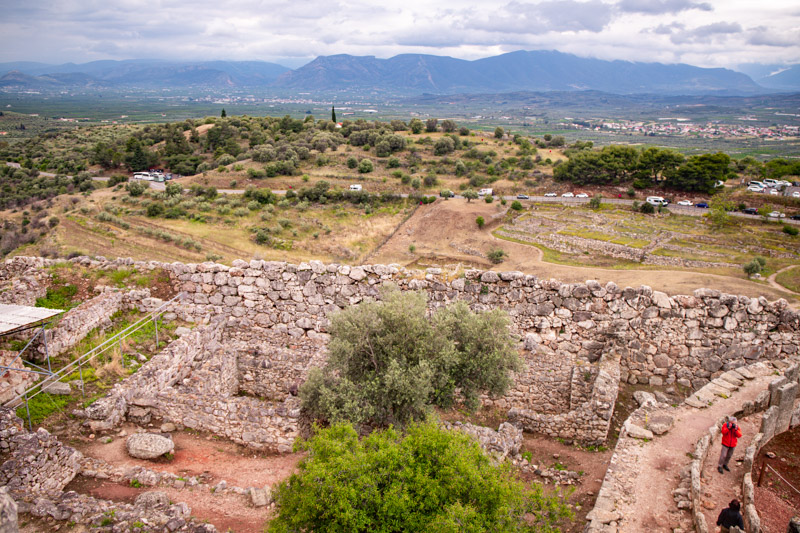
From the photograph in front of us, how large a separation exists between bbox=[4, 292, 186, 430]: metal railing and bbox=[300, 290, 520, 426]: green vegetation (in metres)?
5.63

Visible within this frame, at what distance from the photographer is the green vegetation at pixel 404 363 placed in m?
9.79

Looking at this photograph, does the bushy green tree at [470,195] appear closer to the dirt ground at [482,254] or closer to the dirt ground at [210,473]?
the dirt ground at [482,254]

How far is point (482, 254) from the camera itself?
4478 cm

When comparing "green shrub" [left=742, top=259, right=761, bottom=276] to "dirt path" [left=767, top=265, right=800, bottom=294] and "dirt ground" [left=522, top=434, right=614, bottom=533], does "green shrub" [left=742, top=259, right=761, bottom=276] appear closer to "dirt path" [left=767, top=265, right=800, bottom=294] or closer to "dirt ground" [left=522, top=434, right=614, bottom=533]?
"dirt path" [left=767, top=265, right=800, bottom=294]

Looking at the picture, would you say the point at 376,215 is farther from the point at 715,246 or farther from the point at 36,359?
the point at 36,359

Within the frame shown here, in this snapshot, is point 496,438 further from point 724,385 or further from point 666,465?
point 724,385

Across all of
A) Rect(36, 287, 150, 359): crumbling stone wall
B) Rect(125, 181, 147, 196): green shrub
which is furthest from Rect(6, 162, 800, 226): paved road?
Rect(36, 287, 150, 359): crumbling stone wall

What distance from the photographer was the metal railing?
10123 mm

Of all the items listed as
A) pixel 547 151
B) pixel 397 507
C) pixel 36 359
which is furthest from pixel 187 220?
pixel 547 151

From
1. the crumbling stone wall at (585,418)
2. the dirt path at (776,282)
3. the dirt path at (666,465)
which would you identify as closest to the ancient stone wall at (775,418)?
the dirt path at (666,465)

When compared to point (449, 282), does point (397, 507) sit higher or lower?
lower

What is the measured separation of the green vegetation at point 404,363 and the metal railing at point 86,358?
5.63m

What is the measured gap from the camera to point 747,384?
40.2 feet

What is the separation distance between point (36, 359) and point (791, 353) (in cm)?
2114
